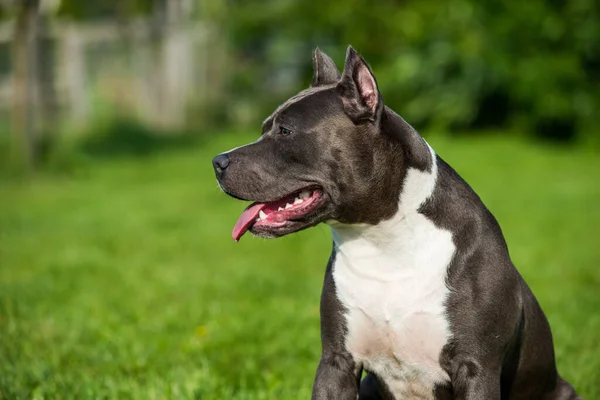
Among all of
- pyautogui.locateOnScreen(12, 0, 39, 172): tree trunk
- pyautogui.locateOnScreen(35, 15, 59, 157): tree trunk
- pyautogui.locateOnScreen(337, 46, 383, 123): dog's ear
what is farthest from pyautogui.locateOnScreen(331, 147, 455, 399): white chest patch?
pyautogui.locateOnScreen(35, 15, 59, 157): tree trunk

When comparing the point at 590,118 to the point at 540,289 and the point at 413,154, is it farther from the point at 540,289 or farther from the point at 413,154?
the point at 413,154

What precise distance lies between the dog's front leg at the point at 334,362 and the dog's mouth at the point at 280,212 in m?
0.26

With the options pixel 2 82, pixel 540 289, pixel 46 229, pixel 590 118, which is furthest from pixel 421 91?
pixel 540 289

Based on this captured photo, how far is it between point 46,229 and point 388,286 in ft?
A: 22.9

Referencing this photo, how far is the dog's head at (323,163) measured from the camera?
11.1 feet

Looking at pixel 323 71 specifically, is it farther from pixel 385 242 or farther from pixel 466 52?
pixel 466 52

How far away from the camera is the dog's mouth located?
3.44 metres

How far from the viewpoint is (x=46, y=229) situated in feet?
31.7

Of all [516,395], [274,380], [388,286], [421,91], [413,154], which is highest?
[413,154]

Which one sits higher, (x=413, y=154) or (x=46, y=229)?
(x=413, y=154)

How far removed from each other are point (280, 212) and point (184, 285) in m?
3.77

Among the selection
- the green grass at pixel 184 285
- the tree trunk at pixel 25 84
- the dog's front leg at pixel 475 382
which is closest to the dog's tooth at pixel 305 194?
the dog's front leg at pixel 475 382

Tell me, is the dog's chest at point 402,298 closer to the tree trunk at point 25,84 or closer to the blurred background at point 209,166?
the blurred background at point 209,166

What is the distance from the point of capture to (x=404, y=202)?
3363mm
